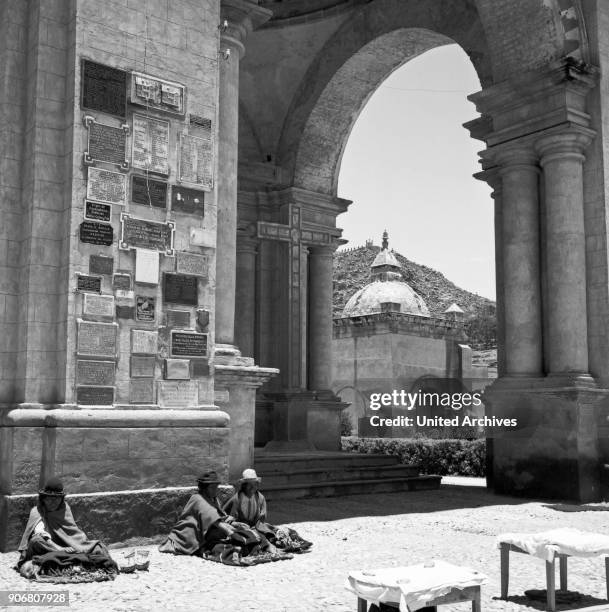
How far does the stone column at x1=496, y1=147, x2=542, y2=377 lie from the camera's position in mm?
13281

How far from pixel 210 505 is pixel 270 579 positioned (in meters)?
1.41

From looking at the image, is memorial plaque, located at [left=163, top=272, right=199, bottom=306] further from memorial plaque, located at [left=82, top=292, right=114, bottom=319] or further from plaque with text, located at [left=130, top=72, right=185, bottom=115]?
plaque with text, located at [left=130, top=72, right=185, bottom=115]

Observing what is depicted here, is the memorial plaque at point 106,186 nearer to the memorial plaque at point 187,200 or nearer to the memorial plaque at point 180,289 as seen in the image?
the memorial plaque at point 187,200

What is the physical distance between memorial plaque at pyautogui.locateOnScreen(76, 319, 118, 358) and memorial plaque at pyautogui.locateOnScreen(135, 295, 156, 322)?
0.99ft

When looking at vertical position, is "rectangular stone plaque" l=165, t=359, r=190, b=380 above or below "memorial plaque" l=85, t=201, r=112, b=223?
below

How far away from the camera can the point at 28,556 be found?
6930mm

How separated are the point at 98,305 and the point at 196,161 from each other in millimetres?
2004

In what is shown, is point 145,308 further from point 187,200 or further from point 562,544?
point 562,544

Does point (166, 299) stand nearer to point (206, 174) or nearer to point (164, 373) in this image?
point (164, 373)

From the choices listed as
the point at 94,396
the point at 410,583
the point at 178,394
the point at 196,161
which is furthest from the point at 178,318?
the point at 410,583

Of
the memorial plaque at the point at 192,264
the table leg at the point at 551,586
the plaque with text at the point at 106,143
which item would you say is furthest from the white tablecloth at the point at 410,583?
the plaque with text at the point at 106,143

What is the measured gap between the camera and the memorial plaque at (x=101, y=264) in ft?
27.8

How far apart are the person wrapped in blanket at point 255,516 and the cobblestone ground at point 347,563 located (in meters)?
0.21

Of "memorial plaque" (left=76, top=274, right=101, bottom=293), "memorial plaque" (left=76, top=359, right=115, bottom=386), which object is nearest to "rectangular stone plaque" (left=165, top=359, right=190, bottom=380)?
"memorial plaque" (left=76, top=359, right=115, bottom=386)
